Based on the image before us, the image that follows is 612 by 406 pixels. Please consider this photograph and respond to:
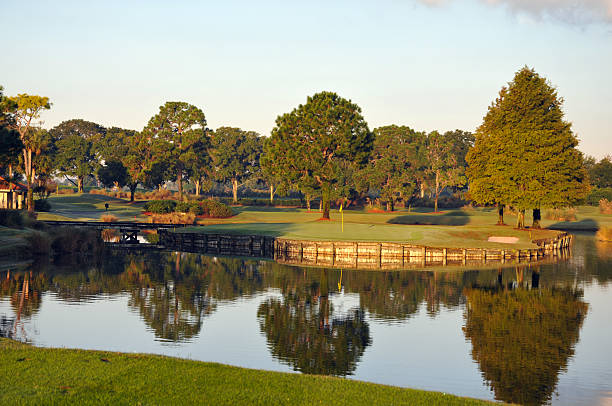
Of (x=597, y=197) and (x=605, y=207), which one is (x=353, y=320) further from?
(x=597, y=197)

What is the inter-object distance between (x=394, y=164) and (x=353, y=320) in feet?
329

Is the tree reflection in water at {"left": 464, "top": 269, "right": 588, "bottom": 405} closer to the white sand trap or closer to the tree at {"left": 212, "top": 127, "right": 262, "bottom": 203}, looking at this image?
the white sand trap

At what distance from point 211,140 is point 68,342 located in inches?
5043

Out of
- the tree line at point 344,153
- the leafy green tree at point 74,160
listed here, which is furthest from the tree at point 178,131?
the leafy green tree at point 74,160

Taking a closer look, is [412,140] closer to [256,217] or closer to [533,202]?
[256,217]

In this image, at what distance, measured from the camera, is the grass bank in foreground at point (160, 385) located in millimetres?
13731

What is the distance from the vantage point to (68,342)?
84.2ft

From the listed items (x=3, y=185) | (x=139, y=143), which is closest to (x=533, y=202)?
(x=3, y=185)

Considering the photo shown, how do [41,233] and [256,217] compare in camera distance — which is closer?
[41,233]

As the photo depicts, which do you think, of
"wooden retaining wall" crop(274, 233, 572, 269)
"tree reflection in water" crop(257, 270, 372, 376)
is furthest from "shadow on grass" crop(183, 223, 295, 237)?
"tree reflection in water" crop(257, 270, 372, 376)

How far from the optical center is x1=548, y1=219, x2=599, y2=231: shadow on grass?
10069 centimetres

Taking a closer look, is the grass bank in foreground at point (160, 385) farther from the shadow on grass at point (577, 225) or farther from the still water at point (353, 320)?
the shadow on grass at point (577, 225)

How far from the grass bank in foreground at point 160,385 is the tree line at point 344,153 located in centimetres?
5375

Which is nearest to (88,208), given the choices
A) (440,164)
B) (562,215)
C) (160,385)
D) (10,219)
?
(10,219)
